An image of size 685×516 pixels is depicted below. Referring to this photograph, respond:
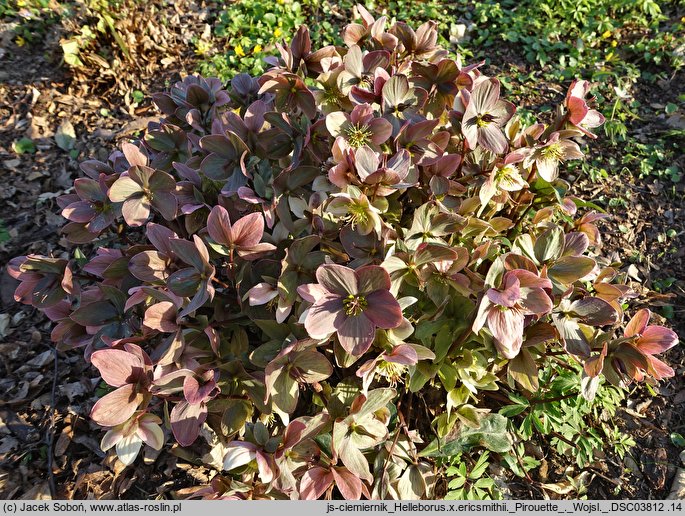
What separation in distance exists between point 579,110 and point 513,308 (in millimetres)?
787

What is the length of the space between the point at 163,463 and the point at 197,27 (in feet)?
10.3

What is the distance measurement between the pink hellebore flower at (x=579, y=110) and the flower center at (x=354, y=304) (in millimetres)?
1018

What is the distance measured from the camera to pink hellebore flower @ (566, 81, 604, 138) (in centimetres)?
171

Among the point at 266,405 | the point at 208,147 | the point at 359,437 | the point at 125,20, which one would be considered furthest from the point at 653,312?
the point at 125,20

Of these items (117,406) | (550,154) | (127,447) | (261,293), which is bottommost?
(127,447)

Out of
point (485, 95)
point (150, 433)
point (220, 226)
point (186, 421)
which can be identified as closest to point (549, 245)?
point (485, 95)

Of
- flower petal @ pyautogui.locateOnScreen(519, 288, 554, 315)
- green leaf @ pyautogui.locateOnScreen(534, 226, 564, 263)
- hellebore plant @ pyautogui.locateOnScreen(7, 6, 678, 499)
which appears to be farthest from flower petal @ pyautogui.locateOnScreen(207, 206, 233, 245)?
green leaf @ pyautogui.locateOnScreen(534, 226, 564, 263)

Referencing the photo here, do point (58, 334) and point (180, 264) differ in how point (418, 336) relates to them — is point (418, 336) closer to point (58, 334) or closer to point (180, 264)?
point (180, 264)

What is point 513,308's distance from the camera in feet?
4.67

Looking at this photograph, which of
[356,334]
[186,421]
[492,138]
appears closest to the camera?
[356,334]

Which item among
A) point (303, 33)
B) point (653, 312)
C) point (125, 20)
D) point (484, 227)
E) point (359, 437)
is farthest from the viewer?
point (125, 20)

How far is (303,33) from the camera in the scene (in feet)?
6.23

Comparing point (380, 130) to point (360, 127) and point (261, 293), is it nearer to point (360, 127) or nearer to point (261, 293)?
point (360, 127)

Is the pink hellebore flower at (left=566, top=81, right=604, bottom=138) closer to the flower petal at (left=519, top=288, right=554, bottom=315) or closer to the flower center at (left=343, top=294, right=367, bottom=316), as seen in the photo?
the flower petal at (left=519, top=288, right=554, bottom=315)
